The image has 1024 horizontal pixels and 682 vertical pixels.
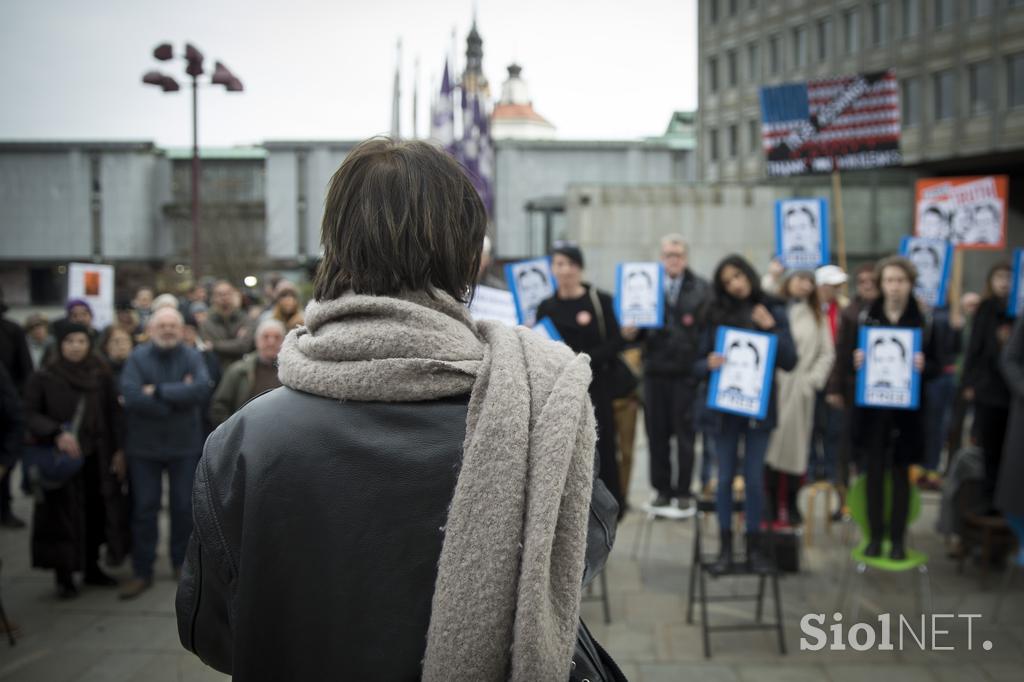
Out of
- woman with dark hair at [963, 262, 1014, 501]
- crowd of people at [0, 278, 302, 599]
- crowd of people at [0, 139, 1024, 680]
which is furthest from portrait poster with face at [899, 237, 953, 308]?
crowd of people at [0, 139, 1024, 680]

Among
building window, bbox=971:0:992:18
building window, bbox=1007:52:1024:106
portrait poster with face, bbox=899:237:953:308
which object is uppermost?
building window, bbox=971:0:992:18

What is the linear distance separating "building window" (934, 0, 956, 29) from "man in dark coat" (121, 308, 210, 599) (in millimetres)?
42357

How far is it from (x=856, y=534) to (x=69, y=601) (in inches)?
251

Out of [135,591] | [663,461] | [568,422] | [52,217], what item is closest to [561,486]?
[568,422]

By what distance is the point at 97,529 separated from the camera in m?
6.89

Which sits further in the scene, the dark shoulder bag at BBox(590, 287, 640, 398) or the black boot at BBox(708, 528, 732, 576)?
the dark shoulder bag at BBox(590, 287, 640, 398)

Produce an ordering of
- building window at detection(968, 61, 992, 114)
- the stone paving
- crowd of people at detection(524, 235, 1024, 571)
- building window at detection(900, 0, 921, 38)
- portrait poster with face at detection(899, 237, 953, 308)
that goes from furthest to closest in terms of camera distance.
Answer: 1. building window at detection(900, 0, 921, 38)
2. building window at detection(968, 61, 992, 114)
3. portrait poster with face at detection(899, 237, 953, 308)
4. crowd of people at detection(524, 235, 1024, 571)
5. the stone paving

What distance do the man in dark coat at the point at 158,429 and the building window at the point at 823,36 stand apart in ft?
158

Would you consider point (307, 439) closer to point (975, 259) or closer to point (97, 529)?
point (97, 529)

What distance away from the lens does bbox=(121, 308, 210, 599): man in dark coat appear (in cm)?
655

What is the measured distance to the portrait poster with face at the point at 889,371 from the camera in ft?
19.7

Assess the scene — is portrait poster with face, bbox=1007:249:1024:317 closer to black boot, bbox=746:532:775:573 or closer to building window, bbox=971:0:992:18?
black boot, bbox=746:532:775:573

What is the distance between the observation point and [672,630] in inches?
222

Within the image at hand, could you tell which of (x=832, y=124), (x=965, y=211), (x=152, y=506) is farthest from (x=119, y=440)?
(x=832, y=124)
